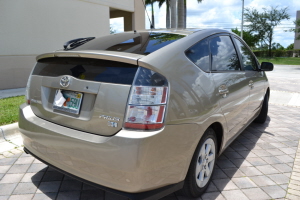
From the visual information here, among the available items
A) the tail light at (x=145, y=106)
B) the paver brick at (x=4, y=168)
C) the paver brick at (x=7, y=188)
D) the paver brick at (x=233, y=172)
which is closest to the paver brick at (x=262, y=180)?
the paver brick at (x=233, y=172)

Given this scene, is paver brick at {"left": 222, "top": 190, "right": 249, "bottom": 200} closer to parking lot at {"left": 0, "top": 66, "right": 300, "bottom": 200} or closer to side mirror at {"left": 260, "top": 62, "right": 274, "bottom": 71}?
parking lot at {"left": 0, "top": 66, "right": 300, "bottom": 200}

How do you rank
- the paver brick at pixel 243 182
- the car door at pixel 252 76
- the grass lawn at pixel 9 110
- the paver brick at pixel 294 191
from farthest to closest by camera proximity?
the grass lawn at pixel 9 110, the car door at pixel 252 76, the paver brick at pixel 243 182, the paver brick at pixel 294 191

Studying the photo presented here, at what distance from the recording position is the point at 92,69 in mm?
2232

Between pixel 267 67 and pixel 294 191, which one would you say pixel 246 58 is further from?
pixel 294 191

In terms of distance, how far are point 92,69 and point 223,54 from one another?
1714 mm

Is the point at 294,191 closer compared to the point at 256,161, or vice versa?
the point at 294,191

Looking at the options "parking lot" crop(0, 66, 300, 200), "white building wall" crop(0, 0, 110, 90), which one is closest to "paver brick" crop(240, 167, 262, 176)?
"parking lot" crop(0, 66, 300, 200)

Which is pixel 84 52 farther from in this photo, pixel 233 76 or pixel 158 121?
pixel 233 76

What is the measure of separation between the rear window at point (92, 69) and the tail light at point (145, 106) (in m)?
0.09

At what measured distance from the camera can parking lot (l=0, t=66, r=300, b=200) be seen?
2.75 metres

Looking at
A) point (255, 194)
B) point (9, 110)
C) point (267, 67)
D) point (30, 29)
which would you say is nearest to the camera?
point (255, 194)

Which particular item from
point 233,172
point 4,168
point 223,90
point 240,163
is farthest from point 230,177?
point 4,168

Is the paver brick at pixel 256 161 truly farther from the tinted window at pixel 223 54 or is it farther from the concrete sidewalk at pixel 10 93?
the concrete sidewalk at pixel 10 93

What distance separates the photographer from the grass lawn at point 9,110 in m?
4.54
